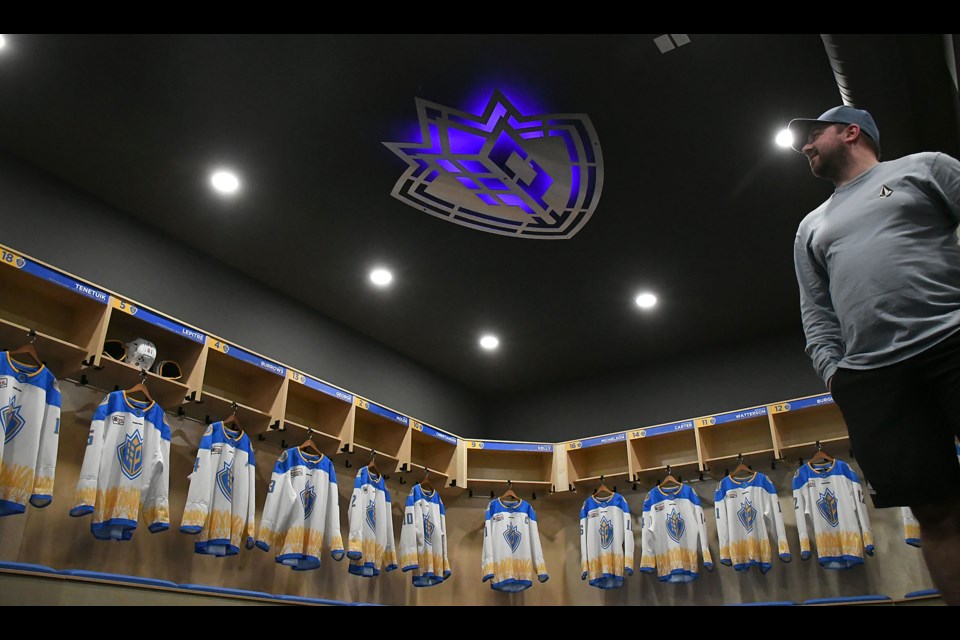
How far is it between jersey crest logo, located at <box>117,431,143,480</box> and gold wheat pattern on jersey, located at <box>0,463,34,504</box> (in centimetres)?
52

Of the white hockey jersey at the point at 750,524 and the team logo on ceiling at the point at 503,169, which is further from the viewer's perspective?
the white hockey jersey at the point at 750,524

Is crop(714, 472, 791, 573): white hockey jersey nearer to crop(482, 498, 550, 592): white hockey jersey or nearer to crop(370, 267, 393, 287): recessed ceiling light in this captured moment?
crop(482, 498, 550, 592): white hockey jersey

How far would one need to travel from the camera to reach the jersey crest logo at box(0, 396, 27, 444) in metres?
3.42

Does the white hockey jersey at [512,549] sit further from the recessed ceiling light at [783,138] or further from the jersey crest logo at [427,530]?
the recessed ceiling light at [783,138]

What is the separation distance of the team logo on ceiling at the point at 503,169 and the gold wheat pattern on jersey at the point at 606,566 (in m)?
2.96

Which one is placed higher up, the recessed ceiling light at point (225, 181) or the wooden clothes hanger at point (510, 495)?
the recessed ceiling light at point (225, 181)

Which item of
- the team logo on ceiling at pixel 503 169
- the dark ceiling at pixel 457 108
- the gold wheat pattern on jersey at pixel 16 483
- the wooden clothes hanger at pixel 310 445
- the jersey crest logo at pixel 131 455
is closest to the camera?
the gold wheat pattern on jersey at pixel 16 483

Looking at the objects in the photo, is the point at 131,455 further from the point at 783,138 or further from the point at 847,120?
the point at 783,138

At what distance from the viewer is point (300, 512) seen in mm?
4824

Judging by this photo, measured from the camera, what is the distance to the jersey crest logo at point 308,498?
4925 mm

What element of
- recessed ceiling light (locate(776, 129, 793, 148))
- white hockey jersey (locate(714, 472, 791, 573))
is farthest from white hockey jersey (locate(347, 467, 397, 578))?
recessed ceiling light (locate(776, 129, 793, 148))

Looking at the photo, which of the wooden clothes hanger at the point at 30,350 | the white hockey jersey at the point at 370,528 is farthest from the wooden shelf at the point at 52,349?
the white hockey jersey at the point at 370,528
